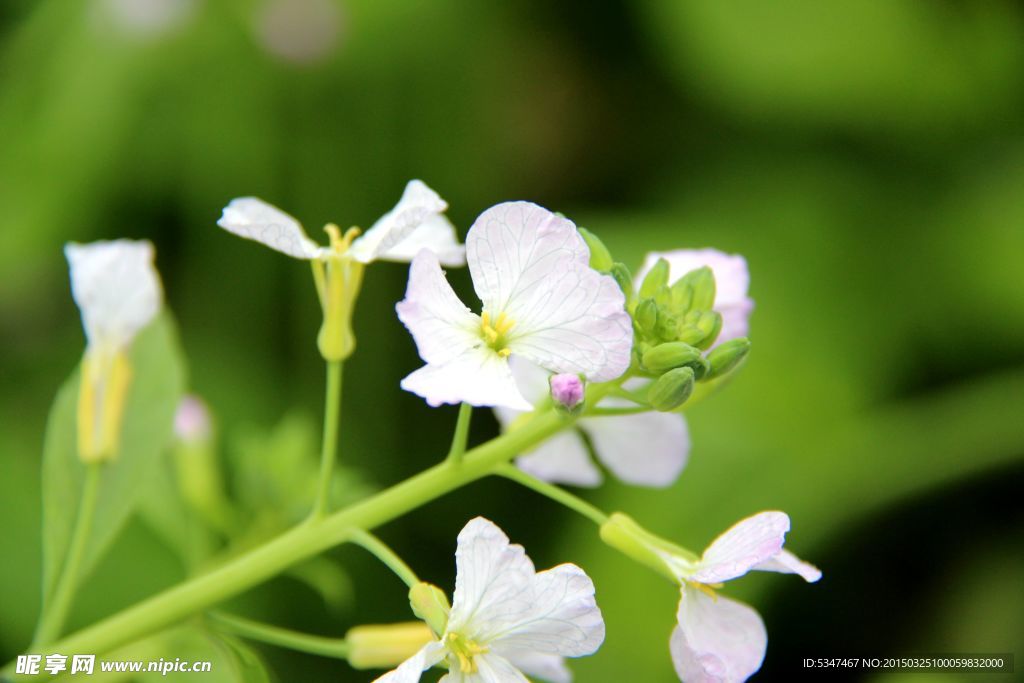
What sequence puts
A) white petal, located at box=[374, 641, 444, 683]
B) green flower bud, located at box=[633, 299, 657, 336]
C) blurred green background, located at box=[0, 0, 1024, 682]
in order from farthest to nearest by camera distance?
blurred green background, located at box=[0, 0, 1024, 682], green flower bud, located at box=[633, 299, 657, 336], white petal, located at box=[374, 641, 444, 683]

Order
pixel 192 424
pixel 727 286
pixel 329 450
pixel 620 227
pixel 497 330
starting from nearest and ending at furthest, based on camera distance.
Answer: pixel 497 330, pixel 329 450, pixel 727 286, pixel 192 424, pixel 620 227

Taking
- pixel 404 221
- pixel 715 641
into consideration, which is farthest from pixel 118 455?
pixel 715 641

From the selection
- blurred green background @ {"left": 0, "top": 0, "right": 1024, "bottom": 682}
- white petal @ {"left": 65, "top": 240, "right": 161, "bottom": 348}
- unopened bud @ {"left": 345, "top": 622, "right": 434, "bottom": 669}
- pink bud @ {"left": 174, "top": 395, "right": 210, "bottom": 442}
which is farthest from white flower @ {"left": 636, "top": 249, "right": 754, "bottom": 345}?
blurred green background @ {"left": 0, "top": 0, "right": 1024, "bottom": 682}

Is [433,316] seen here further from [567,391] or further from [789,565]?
[789,565]

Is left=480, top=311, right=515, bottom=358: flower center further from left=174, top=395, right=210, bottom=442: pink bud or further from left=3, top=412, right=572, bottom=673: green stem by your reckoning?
left=174, top=395, right=210, bottom=442: pink bud

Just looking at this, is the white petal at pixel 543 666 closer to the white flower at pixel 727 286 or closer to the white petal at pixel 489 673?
the white petal at pixel 489 673

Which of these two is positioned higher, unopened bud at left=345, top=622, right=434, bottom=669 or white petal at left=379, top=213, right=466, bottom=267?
white petal at left=379, top=213, right=466, bottom=267
